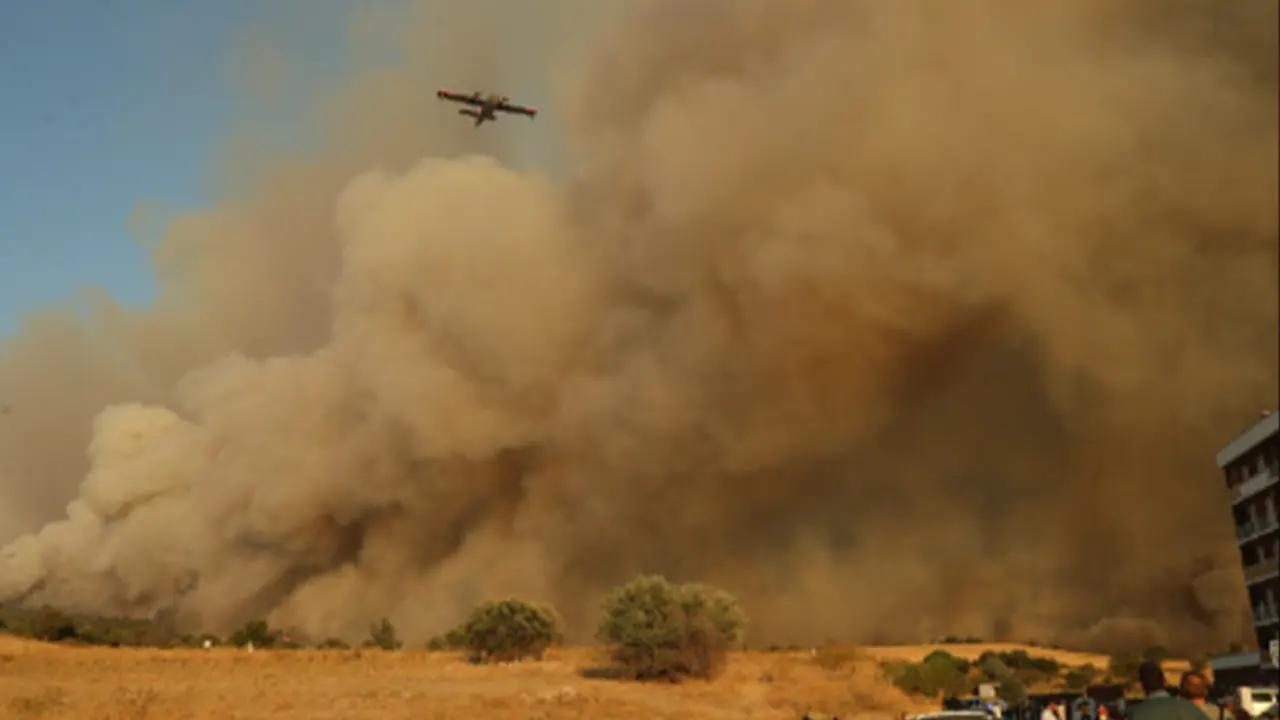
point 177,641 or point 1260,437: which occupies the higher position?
point 1260,437

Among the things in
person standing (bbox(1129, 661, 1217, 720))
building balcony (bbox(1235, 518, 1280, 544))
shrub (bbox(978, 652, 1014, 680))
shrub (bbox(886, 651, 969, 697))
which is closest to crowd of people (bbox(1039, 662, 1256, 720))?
person standing (bbox(1129, 661, 1217, 720))

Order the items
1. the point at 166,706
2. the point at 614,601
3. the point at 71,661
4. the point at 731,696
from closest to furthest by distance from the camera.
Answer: the point at 166,706
the point at 731,696
the point at 71,661
the point at 614,601

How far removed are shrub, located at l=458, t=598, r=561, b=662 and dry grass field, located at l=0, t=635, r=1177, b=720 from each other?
770mm

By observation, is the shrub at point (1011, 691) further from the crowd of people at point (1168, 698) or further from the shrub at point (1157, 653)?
the crowd of people at point (1168, 698)

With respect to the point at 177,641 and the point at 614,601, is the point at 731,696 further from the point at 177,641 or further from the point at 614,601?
the point at 177,641

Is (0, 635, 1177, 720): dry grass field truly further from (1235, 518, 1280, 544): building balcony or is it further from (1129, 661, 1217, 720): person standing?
(1129, 661, 1217, 720): person standing

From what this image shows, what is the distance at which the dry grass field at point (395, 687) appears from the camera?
25.2m

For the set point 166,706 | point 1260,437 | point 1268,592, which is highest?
point 1260,437

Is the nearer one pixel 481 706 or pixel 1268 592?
pixel 481 706

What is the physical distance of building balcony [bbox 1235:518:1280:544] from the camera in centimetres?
3497

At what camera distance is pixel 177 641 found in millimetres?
45500

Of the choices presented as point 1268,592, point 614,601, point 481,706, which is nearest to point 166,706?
point 481,706

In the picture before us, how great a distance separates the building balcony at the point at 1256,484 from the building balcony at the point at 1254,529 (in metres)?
0.86

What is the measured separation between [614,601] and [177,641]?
19260 mm
